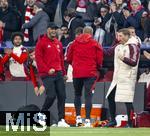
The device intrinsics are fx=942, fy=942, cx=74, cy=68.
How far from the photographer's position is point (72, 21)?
23.6m

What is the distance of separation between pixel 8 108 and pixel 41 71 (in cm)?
255

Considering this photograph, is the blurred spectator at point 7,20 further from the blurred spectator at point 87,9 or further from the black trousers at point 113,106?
the black trousers at point 113,106

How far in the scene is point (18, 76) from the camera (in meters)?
21.8

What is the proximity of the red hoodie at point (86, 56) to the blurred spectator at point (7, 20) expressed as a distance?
509 centimetres

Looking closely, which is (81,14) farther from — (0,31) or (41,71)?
(41,71)

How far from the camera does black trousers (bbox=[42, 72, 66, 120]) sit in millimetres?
19203

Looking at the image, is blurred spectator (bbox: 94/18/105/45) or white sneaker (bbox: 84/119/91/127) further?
blurred spectator (bbox: 94/18/105/45)

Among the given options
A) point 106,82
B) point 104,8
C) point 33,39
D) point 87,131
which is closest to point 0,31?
point 33,39

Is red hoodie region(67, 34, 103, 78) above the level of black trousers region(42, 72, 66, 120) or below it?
above

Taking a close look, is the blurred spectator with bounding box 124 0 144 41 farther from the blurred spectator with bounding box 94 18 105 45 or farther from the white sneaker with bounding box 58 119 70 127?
the white sneaker with bounding box 58 119 70 127

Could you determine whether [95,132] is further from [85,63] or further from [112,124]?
[85,63]

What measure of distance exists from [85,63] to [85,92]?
0.62m
